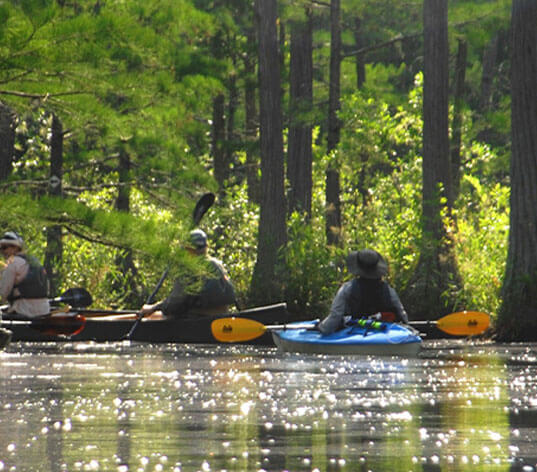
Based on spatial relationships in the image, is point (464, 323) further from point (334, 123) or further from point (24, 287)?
point (334, 123)

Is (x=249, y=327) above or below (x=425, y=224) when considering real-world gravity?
below

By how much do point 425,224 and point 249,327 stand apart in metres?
6.68

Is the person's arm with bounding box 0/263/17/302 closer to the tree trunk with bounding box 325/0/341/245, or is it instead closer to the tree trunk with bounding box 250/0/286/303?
the tree trunk with bounding box 250/0/286/303

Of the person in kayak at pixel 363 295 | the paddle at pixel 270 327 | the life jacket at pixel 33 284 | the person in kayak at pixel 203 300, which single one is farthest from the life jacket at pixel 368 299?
the life jacket at pixel 33 284

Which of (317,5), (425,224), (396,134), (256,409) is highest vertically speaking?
(317,5)

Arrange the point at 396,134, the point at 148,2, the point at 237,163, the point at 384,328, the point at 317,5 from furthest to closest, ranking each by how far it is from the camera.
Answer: the point at 237,163 < the point at 396,134 < the point at 317,5 < the point at 148,2 < the point at 384,328

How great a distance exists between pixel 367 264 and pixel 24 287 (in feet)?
20.3

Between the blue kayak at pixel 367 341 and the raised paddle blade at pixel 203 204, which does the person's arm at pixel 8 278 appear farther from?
the blue kayak at pixel 367 341

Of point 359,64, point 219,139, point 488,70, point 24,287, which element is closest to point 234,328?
point 24,287

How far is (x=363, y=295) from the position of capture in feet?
62.5

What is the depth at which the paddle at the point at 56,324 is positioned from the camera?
73.7 ft

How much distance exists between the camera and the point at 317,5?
35.3m

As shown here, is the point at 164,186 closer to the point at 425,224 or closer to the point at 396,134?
the point at 425,224

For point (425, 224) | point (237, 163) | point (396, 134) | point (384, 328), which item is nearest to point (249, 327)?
point (384, 328)
